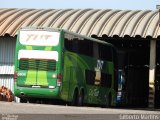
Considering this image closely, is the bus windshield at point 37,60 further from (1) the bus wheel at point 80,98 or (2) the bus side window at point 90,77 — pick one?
(2) the bus side window at point 90,77

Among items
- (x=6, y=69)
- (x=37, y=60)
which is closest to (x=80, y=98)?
(x=37, y=60)

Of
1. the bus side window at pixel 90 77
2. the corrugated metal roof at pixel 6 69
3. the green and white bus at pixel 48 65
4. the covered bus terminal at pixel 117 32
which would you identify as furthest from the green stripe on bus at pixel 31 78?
the corrugated metal roof at pixel 6 69

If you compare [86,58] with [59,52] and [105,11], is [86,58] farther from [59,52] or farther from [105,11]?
[105,11]

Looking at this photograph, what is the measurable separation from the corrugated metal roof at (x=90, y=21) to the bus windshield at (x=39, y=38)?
8854 millimetres

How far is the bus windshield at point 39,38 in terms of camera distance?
24.1 m

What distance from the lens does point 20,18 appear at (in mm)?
36781

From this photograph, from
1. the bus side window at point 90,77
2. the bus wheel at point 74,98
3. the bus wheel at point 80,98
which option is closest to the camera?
the bus wheel at point 74,98

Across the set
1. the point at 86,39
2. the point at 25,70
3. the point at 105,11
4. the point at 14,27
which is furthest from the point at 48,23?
the point at 25,70

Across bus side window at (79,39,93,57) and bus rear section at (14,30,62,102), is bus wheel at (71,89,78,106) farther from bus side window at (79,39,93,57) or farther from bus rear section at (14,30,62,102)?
bus side window at (79,39,93,57)

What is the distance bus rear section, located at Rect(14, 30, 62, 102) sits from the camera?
24203 millimetres

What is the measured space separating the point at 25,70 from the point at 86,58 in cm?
372

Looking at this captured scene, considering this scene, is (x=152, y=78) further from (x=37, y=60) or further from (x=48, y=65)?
(x=37, y=60)

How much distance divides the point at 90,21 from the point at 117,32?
9.41ft

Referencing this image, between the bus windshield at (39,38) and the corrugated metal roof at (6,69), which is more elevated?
the bus windshield at (39,38)
